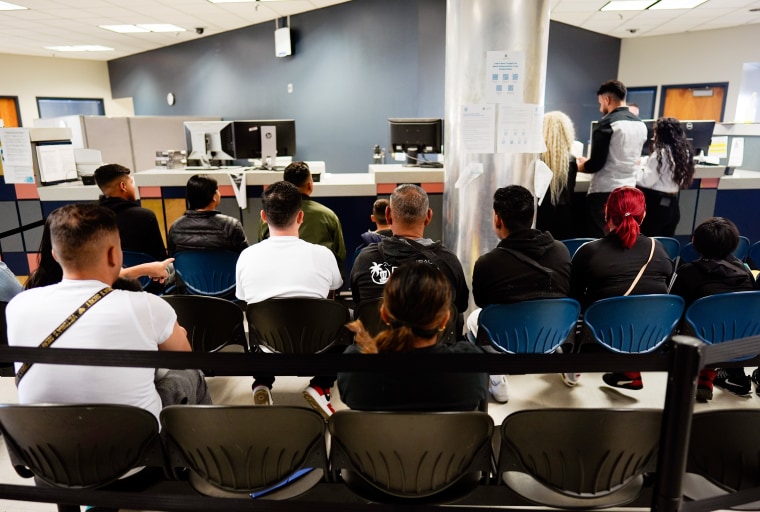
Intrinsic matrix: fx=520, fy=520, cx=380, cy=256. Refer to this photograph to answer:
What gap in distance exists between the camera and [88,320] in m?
1.38

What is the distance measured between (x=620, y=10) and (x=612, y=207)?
6.61 metres

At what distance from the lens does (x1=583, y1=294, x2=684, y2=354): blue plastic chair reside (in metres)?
2.15

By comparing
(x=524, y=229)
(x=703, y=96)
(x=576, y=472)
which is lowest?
(x=576, y=472)

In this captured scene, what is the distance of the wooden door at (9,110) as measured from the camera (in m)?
11.1

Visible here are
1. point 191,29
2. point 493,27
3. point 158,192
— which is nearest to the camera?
point 493,27

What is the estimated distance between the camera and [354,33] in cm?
735

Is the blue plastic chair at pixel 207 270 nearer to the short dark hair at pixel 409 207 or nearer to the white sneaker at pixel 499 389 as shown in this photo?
the short dark hair at pixel 409 207

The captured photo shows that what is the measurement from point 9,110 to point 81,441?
12.7m

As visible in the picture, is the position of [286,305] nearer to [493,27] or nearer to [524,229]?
[524,229]

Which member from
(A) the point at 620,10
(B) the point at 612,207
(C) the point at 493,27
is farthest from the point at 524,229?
(A) the point at 620,10

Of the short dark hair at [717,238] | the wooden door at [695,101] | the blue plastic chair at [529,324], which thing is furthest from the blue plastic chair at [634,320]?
the wooden door at [695,101]

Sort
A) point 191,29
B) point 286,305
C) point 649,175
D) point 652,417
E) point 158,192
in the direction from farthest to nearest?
point 191,29 < point 158,192 < point 649,175 < point 286,305 < point 652,417

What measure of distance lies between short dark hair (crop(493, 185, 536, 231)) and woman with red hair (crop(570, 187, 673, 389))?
0.37 m

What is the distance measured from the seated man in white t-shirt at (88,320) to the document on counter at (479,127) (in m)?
2.42
